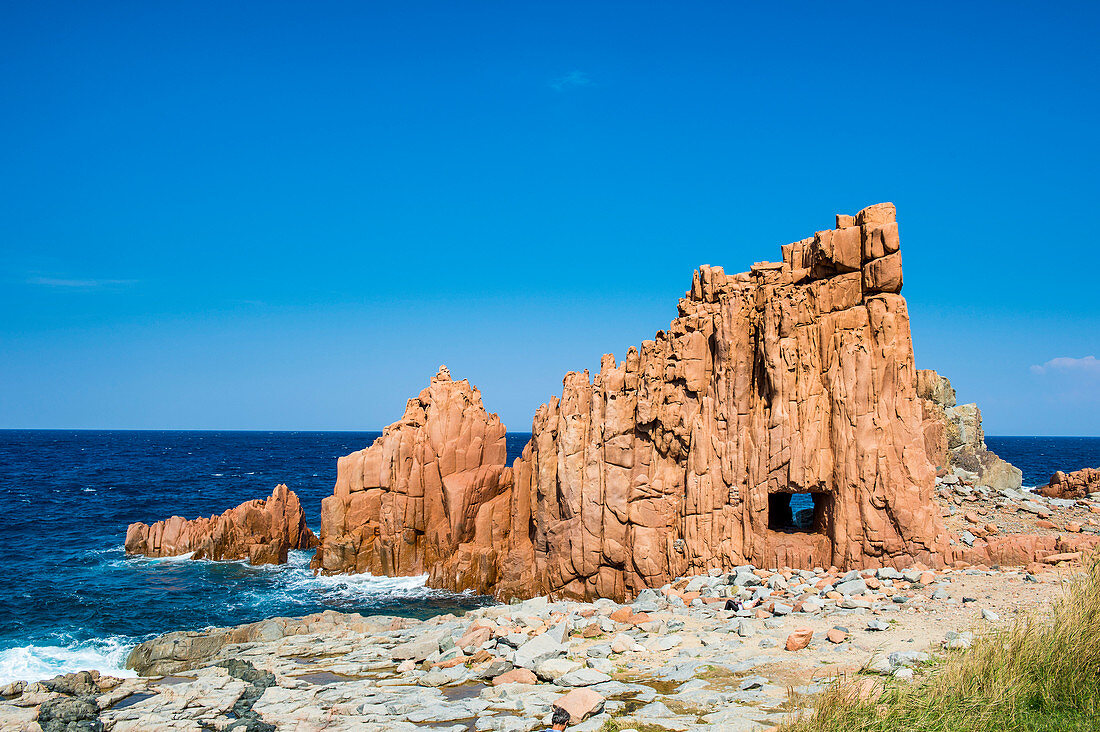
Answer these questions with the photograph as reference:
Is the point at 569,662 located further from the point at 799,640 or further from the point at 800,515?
the point at 800,515

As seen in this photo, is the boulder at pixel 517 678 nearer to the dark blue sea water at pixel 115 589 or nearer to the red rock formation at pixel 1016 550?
the dark blue sea water at pixel 115 589

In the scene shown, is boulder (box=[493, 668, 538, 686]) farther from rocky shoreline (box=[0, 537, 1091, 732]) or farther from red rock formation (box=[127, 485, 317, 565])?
red rock formation (box=[127, 485, 317, 565])

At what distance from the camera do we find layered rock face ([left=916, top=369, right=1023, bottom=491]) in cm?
4056

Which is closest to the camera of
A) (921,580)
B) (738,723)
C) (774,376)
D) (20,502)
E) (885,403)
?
(738,723)

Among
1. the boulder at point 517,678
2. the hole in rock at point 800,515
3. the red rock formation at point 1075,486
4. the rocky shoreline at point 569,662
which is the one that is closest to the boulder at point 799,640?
the rocky shoreline at point 569,662

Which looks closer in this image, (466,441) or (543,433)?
(543,433)

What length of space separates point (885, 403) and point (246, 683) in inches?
791

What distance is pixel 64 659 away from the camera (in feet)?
73.6

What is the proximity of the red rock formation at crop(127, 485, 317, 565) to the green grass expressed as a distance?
35.6 m

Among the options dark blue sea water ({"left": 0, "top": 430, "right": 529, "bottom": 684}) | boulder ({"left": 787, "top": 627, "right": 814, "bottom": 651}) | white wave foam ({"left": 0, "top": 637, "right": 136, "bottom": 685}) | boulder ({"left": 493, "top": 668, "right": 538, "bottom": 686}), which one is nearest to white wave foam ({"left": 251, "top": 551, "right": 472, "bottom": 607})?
dark blue sea water ({"left": 0, "top": 430, "right": 529, "bottom": 684})

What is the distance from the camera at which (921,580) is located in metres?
20.1

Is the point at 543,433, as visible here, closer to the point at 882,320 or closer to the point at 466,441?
the point at 466,441

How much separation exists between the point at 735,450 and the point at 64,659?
75.8 feet

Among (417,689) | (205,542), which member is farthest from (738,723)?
(205,542)
